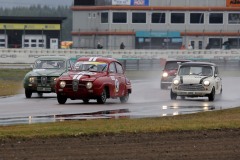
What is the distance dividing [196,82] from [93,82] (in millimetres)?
5496

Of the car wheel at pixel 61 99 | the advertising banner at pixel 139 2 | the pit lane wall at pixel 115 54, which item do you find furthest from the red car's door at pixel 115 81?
the advertising banner at pixel 139 2

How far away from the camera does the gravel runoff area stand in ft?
44.7

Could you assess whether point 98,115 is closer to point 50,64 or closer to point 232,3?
point 50,64

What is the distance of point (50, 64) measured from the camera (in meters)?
32.6

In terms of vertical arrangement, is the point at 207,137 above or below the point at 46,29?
below

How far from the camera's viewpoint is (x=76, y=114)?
22.8 metres

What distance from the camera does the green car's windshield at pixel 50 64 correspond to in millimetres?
32375

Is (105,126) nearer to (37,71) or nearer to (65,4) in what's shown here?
(37,71)

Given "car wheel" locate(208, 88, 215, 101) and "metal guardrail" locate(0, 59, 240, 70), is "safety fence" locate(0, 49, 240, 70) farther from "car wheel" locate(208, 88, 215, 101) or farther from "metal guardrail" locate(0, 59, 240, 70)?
"car wheel" locate(208, 88, 215, 101)

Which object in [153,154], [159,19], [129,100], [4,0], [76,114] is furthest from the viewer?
[4,0]

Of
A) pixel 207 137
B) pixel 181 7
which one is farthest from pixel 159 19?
pixel 207 137

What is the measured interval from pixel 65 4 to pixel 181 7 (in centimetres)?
3286

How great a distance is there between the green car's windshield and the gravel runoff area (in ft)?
52.3

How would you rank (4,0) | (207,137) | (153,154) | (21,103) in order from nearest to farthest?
1. (153,154)
2. (207,137)
3. (21,103)
4. (4,0)
